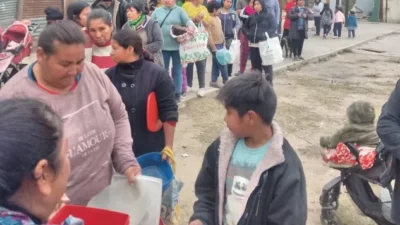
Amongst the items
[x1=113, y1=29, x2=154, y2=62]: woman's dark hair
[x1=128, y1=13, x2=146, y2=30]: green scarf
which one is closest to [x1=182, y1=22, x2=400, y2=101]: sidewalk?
[x1=128, y1=13, x2=146, y2=30]: green scarf

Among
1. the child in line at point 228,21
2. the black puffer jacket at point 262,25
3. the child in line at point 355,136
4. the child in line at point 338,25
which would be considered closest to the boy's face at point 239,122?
the child in line at point 355,136

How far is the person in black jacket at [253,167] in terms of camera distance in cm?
248

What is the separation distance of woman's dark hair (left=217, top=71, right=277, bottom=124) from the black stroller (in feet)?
5.58

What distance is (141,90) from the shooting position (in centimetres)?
354

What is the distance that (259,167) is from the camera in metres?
2.51

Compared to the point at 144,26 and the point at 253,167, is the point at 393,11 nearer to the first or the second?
the point at 144,26

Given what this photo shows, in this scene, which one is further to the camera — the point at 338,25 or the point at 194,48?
the point at 338,25

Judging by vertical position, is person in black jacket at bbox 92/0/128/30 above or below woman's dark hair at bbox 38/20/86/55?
below

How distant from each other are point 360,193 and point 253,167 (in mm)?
2190

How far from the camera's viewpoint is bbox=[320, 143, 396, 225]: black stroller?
423 centimetres

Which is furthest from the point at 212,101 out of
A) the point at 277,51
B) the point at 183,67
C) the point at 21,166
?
the point at 21,166

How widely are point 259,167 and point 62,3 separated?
9.81 meters

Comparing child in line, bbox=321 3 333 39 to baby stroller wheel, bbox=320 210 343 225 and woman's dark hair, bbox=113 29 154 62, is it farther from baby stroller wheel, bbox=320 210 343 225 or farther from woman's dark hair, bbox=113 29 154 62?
woman's dark hair, bbox=113 29 154 62

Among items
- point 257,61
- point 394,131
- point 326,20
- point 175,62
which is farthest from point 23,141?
point 326,20
